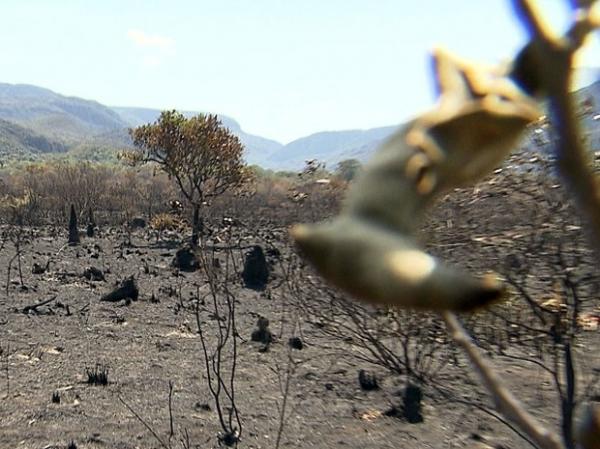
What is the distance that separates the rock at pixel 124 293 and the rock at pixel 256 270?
2.86 m

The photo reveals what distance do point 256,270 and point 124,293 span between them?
333 centimetres

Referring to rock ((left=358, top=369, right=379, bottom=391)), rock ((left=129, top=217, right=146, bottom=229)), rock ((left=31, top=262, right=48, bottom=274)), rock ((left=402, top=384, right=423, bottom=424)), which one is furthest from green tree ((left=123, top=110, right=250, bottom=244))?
rock ((left=402, top=384, right=423, bottom=424))

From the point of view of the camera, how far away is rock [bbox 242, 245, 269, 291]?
1499 centimetres

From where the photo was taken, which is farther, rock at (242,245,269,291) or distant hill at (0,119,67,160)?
distant hill at (0,119,67,160)

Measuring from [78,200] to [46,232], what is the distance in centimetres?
893

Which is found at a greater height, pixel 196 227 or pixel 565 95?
pixel 565 95

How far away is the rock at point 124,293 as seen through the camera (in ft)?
41.2

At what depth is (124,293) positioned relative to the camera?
12.6 m

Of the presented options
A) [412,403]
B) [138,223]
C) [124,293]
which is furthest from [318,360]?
[138,223]

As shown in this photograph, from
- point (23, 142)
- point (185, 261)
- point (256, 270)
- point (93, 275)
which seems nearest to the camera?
point (93, 275)

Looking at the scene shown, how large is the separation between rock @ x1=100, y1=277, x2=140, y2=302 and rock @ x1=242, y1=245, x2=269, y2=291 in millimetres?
2863

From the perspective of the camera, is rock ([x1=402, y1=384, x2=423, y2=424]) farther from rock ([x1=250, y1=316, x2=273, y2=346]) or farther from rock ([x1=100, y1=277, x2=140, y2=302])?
rock ([x1=100, y1=277, x2=140, y2=302])

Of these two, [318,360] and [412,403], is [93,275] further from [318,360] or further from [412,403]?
[412,403]

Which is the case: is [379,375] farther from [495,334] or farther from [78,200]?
[78,200]
